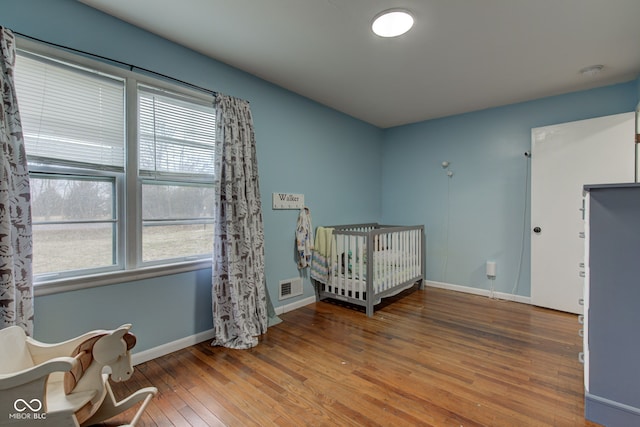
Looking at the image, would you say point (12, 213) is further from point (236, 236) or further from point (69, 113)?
point (236, 236)

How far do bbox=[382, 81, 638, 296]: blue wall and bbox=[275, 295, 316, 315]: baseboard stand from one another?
72.5 inches

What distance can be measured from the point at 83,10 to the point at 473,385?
3.35 meters

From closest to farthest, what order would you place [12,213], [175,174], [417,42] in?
[12,213] < [417,42] < [175,174]

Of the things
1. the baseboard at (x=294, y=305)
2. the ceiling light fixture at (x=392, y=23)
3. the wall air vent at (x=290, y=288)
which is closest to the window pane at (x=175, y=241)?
the wall air vent at (x=290, y=288)

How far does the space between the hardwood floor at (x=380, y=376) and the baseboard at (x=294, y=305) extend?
17 cm

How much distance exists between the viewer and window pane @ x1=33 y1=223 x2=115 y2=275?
1.72m

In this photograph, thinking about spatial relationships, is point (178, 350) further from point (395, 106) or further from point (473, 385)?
point (395, 106)

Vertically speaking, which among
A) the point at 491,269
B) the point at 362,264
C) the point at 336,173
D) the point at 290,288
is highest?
the point at 336,173

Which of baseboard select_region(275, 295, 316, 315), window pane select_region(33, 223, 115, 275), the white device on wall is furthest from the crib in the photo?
window pane select_region(33, 223, 115, 275)

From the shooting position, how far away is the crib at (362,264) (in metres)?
3.00

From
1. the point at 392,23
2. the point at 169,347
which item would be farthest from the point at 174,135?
the point at 392,23

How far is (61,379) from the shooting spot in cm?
140

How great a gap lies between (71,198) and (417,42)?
2604 mm

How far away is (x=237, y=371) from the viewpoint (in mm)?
1947
